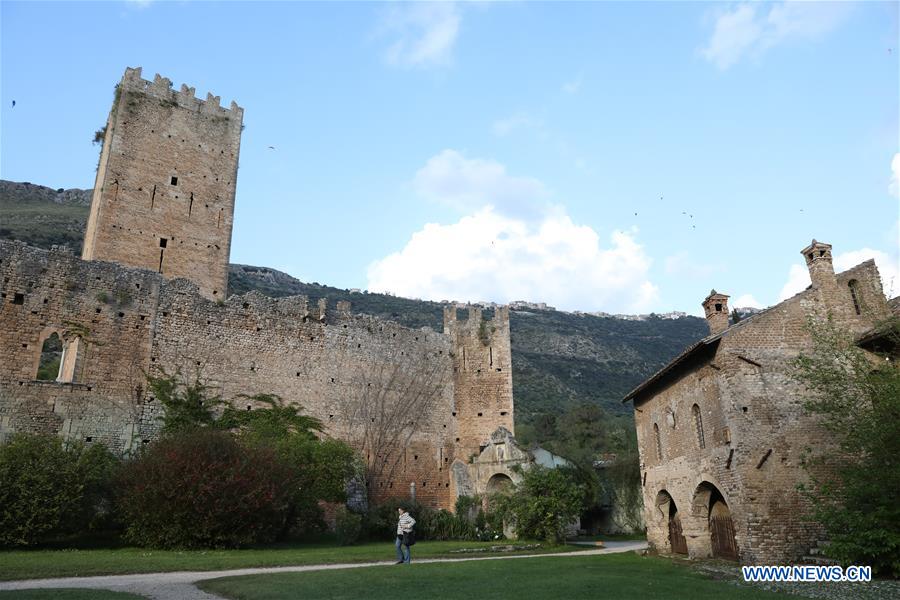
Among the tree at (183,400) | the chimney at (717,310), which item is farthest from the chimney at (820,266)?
the tree at (183,400)

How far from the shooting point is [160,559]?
15133 millimetres

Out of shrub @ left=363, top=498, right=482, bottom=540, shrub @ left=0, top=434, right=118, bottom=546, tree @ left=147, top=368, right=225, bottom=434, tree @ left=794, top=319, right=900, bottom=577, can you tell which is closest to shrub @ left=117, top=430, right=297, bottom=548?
shrub @ left=0, top=434, right=118, bottom=546

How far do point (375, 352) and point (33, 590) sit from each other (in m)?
21.6

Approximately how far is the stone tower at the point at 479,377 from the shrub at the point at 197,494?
15.6m

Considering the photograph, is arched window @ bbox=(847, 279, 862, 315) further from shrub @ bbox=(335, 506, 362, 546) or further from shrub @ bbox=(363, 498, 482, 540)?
shrub @ bbox=(335, 506, 362, 546)

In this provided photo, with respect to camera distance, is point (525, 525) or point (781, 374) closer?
point (781, 374)

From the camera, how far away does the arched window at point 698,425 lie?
18.9 m

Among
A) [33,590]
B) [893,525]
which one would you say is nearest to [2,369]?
[33,590]

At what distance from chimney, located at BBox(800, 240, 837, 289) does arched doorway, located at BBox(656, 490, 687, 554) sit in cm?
866

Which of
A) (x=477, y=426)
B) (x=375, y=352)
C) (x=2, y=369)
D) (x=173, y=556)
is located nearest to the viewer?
(x=173, y=556)

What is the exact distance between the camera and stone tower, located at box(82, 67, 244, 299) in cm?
2889

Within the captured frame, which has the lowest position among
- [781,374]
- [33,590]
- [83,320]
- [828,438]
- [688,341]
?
[33,590]

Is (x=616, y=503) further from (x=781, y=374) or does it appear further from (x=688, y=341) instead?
(x=688, y=341)

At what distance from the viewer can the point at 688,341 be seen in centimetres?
9981
